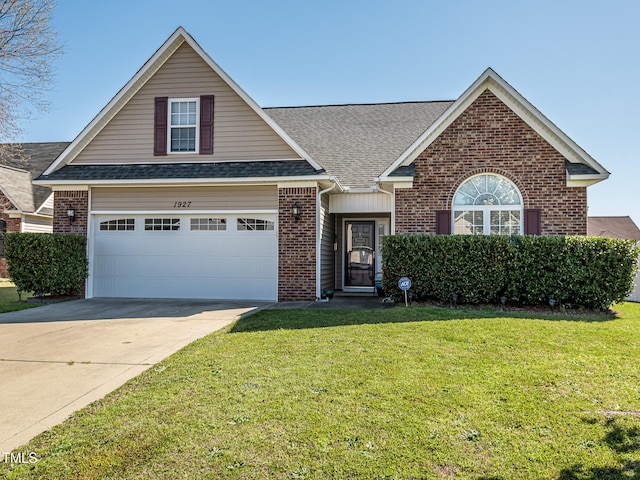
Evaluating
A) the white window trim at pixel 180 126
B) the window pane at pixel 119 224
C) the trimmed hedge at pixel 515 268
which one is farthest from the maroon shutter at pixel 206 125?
the trimmed hedge at pixel 515 268

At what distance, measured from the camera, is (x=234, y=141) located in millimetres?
12234

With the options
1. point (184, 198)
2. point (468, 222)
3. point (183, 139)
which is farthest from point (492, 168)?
point (183, 139)

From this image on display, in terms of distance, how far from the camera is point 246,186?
11977 mm

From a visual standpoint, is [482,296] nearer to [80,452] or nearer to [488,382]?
[488,382]

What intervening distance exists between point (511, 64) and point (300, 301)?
8589 millimetres

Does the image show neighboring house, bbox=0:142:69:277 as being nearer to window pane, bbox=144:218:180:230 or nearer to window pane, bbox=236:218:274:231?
window pane, bbox=144:218:180:230

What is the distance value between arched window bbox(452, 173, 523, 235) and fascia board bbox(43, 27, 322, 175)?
4100 mm

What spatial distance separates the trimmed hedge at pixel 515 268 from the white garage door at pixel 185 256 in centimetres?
372

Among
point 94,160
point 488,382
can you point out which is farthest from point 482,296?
point 94,160

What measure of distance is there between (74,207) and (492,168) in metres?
11.5

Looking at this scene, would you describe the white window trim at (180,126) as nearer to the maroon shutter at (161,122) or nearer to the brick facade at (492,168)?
the maroon shutter at (161,122)

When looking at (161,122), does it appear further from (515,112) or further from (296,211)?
(515,112)

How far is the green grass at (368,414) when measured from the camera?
3.05 metres

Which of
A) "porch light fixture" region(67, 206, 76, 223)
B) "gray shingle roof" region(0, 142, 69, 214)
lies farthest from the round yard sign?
"gray shingle roof" region(0, 142, 69, 214)
